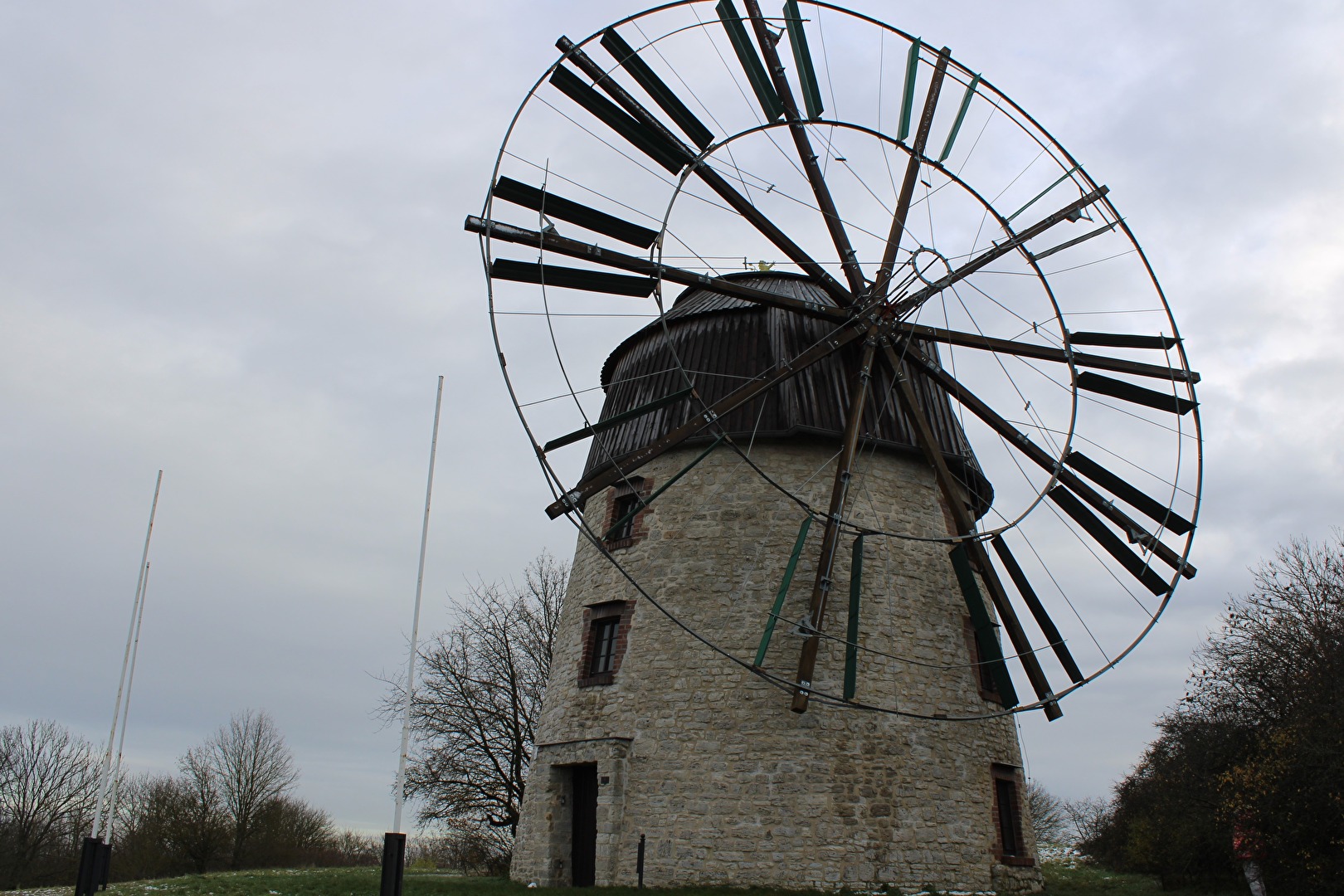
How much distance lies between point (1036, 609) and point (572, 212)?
8699 millimetres

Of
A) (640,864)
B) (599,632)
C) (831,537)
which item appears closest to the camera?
(640,864)

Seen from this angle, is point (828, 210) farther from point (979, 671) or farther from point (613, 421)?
point (979, 671)

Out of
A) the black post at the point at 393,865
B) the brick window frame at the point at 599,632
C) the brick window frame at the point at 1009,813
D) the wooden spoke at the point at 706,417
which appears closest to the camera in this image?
the black post at the point at 393,865

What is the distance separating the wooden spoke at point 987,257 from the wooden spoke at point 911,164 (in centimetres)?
40

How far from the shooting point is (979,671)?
1304 cm

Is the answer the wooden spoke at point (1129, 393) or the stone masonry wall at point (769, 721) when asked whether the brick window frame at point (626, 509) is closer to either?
the stone masonry wall at point (769, 721)

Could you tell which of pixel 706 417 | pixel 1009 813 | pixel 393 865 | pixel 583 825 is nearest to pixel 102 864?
pixel 583 825

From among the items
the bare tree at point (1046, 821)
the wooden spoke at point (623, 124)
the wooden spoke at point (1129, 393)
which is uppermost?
the wooden spoke at point (623, 124)

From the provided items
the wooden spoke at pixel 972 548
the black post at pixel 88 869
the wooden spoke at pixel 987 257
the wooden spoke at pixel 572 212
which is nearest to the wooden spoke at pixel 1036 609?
the wooden spoke at pixel 972 548

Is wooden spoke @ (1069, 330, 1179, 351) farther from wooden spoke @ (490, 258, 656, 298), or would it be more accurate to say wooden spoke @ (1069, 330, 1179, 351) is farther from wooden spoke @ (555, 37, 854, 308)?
wooden spoke @ (490, 258, 656, 298)

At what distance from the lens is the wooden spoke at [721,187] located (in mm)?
11852

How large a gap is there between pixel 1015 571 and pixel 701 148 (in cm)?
765

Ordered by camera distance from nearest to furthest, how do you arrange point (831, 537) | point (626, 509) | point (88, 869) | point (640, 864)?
point (88, 869), point (640, 864), point (831, 537), point (626, 509)

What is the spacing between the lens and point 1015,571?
13602 millimetres
